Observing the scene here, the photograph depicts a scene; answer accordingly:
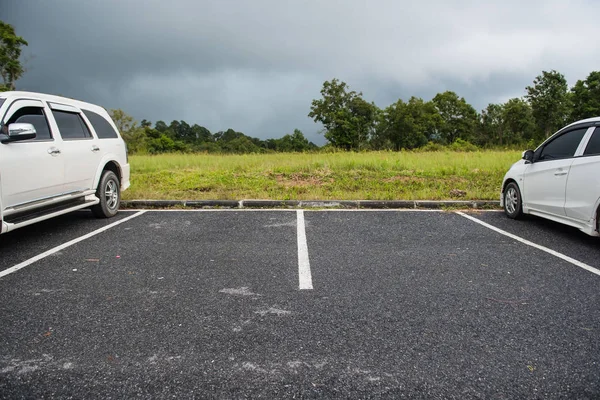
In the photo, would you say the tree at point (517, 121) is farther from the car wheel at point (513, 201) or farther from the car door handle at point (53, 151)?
the car door handle at point (53, 151)

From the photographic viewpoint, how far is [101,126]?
25.4ft

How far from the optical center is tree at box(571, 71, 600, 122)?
56.4 m

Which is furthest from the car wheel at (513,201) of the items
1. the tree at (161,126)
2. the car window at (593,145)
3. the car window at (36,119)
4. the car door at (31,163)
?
the tree at (161,126)

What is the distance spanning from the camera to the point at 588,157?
5.62 m

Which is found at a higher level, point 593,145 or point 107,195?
point 593,145

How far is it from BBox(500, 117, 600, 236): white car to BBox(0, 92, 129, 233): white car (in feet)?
23.9

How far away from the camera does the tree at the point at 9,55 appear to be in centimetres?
3578

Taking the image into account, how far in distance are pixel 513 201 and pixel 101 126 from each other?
782cm

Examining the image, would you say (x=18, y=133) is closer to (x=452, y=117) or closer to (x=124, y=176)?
(x=124, y=176)

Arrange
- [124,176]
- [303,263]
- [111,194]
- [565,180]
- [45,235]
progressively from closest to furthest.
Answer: [303,263] < [565,180] < [45,235] < [111,194] < [124,176]

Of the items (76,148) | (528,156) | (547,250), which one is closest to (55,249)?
(76,148)

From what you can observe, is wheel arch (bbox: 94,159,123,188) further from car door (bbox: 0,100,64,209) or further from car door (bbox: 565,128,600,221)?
car door (bbox: 565,128,600,221)

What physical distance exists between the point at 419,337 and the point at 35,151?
5390 millimetres

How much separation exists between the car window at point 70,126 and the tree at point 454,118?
79569mm
